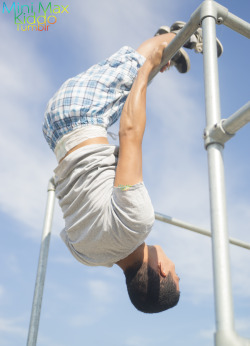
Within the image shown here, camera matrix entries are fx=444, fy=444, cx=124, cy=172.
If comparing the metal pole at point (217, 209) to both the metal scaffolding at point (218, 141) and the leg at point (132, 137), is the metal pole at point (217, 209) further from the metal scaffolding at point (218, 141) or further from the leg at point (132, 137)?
the leg at point (132, 137)

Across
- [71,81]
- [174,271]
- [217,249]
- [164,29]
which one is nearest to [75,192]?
[71,81]

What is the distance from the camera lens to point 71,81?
2.08 metres

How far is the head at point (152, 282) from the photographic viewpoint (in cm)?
207

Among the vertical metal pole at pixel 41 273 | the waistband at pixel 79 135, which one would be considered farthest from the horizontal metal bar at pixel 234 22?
the vertical metal pole at pixel 41 273

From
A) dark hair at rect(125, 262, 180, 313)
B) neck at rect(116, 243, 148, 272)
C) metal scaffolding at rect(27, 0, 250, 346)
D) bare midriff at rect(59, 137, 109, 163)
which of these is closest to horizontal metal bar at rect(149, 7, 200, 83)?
metal scaffolding at rect(27, 0, 250, 346)

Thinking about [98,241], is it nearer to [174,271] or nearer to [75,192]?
[75,192]

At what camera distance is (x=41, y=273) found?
8.05 ft

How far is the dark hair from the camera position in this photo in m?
2.07

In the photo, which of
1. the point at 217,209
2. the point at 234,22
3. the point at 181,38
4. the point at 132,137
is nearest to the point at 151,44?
the point at 181,38

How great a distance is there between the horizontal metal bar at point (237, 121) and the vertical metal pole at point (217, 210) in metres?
0.05

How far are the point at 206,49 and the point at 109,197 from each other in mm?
689

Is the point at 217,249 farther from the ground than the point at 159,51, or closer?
closer

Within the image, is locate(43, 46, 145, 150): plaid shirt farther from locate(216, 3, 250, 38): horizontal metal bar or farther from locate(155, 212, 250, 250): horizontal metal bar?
locate(155, 212, 250, 250): horizontal metal bar

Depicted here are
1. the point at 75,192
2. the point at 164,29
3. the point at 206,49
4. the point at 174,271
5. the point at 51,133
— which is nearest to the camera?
the point at 206,49
